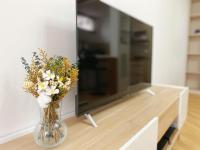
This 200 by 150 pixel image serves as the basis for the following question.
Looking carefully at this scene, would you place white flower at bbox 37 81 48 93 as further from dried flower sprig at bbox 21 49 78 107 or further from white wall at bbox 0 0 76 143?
white wall at bbox 0 0 76 143

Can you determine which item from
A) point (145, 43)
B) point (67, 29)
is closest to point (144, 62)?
point (145, 43)

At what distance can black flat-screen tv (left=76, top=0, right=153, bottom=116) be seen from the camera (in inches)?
43.4

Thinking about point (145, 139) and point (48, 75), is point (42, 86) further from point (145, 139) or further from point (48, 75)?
point (145, 139)

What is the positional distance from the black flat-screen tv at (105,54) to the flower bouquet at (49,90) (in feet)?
0.72

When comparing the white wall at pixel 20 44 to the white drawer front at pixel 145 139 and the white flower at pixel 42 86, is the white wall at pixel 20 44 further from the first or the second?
the white drawer front at pixel 145 139

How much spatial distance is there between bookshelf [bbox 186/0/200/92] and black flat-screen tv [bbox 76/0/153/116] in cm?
321

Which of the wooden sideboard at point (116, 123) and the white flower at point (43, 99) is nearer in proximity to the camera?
the white flower at point (43, 99)

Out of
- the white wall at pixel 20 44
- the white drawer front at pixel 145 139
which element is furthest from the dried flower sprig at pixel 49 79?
the white drawer front at pixel 145 139

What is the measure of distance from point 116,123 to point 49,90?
0.55 m

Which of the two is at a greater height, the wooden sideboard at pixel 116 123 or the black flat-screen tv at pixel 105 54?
the black flat-screen tv at pixel 105 54

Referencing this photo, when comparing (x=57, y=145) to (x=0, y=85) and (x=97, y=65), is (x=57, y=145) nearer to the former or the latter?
(x=0, y=85)

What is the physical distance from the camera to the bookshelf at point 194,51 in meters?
4.37

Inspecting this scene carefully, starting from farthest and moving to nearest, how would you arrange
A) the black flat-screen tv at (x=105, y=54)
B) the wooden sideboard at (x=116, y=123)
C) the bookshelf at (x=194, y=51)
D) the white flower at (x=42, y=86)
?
the bookshelf at (x=194, y=51)
the black flat-screen tv at (x=105, y=54)
the wooden sideboard at (x=116, y=123)
the white flower at (x=42, y=86)

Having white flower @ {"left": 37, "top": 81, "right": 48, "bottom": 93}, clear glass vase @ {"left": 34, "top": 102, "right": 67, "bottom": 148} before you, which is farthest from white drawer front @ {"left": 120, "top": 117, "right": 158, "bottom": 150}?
white flower @ {"left": 37, "top": 81, "right": 48, "bottom": 93}
